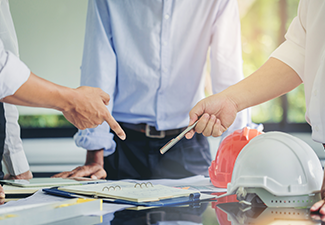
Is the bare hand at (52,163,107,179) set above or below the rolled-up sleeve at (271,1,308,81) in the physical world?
below

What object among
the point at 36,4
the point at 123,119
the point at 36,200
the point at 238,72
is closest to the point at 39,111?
the point at 36,4

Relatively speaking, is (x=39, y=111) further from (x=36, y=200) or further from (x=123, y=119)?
(x=36, y=200)

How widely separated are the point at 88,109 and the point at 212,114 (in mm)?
350

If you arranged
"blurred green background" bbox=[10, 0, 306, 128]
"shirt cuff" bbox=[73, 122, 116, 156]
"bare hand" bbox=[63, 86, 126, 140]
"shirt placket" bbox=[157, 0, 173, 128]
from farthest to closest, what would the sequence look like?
"blurred green background" bbox=[10, 0, 306, 128]
"shirt placket" bbox=[157, 0, 173, 128]
"shirt cuff" bbox=[73, 122, 116, 156]
"bare hand" bbox=[63, 86, 126, 140]

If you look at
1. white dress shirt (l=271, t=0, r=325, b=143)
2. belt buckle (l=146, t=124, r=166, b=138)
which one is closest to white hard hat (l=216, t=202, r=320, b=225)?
white dress shirt (l=271, t=0, r=325, b=143)

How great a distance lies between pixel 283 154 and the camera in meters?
0.59

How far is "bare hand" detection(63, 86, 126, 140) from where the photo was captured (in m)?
0.81

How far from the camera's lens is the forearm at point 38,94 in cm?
68

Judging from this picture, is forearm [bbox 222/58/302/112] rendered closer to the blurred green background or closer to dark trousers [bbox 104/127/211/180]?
dark trousers [bbox 104/127/211/180]

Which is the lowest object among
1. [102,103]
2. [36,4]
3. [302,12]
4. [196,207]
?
[196,207]

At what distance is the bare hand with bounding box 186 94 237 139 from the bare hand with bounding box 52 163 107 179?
1.22 ft

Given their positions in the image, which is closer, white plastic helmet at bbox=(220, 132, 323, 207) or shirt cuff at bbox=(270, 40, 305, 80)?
white plastic helmet at bbox=(220, 132, 323, 207)

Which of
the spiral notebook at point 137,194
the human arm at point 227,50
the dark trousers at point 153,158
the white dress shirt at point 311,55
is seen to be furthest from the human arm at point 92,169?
the white dress shirt at point 311,55

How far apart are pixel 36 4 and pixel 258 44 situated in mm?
2089
